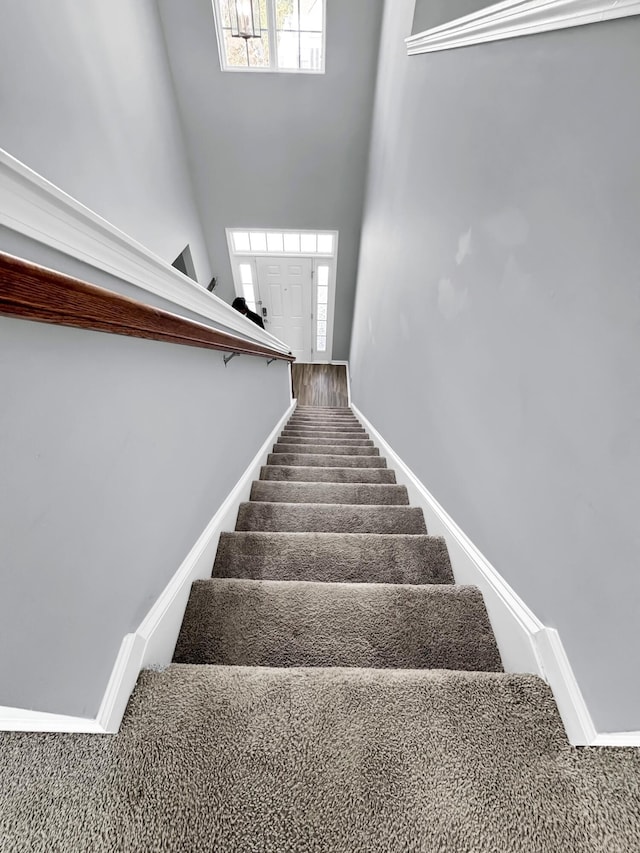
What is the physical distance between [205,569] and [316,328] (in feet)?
15.3

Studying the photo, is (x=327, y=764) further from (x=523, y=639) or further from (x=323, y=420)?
(x=323, y=420)

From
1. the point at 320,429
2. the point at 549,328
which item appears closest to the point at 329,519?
the point at 549,328

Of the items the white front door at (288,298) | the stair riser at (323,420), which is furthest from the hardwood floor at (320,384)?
the stair riser at (323,420)

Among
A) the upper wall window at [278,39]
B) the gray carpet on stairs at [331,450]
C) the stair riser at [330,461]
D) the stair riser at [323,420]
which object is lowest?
the stair riser at [323,420]

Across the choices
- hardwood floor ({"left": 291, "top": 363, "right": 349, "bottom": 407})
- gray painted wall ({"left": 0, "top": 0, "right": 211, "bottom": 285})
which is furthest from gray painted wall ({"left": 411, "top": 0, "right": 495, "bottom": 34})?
hardwood floor ({"left": 291, "top": 363, "right": 349, "bottom": 407})

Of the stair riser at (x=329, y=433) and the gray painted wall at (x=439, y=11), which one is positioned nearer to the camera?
the gray painted wall at (x=439, y=11)

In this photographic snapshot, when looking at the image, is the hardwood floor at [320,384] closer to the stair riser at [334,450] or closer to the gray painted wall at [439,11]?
the stair riser at [334,450]

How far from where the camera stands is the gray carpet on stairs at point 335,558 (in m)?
1.03

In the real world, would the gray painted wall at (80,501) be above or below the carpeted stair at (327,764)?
above

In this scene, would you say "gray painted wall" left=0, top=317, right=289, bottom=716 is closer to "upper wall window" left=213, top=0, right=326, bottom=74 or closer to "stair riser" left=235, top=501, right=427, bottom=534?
"stair riser" left=235, top=501, right=427, bottom=534

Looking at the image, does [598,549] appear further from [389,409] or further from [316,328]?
[316,328]

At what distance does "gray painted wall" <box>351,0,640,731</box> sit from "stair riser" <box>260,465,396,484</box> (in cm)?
59

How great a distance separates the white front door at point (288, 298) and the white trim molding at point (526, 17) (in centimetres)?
356

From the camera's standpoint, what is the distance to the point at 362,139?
3.45m
